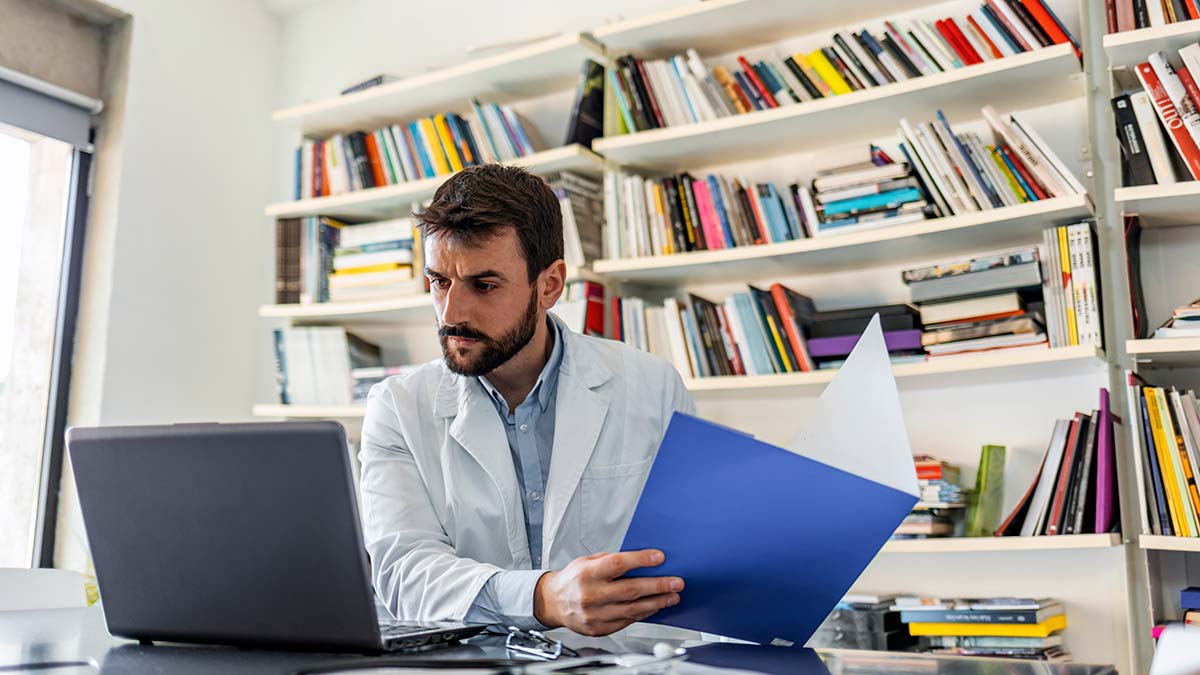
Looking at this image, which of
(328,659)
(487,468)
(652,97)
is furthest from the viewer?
(652,97)

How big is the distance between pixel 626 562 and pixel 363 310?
2.11m

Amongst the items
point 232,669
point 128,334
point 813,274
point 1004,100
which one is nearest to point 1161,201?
point 1004,100

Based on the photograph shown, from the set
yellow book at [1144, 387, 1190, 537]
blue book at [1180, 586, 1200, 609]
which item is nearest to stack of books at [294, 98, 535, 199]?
yellow book at [1144, 387, 1190, 537]

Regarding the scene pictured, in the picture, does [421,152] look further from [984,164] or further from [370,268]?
[984,164]

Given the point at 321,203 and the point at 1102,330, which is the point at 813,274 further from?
the point at 321,203

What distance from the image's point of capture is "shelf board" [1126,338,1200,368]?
1.92 m

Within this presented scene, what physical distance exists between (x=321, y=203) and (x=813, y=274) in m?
1.51

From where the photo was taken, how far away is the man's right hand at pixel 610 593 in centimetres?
100

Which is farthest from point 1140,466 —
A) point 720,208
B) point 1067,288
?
point 720,208

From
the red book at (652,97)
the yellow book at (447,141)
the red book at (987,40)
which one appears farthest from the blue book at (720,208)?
the yellow book at (447,141)

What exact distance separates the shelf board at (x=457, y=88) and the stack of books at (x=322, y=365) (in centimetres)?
67

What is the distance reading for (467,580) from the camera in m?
1.20

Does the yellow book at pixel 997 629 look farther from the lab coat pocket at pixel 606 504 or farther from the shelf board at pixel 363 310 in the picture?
the shelf board at pixel 363 310

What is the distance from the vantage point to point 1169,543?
1.88 metres
